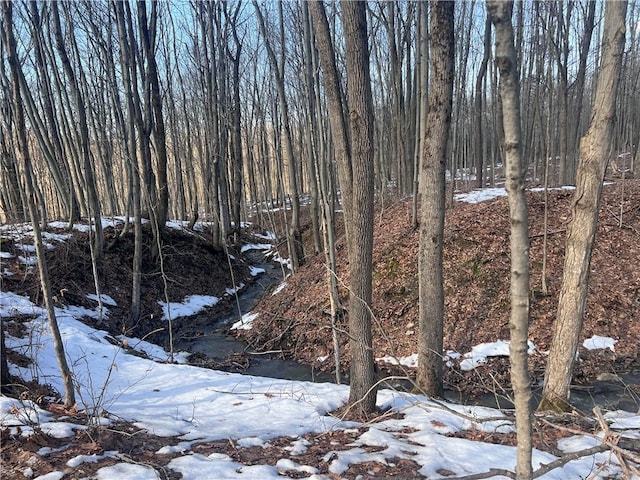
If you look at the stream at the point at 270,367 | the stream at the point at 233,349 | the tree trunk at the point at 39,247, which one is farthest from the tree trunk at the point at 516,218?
the stream at the point at 233,349

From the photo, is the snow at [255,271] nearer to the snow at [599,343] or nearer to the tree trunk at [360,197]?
the snow at [599,343]

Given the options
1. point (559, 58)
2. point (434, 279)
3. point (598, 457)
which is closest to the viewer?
point (598, 457)

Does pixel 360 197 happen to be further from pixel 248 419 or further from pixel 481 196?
pixel 481 196

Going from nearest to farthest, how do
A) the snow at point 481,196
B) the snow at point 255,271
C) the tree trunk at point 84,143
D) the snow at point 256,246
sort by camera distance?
the tree trunk at point 84,143
the snow at point 481,196
the snow at point 255,271
the snow at point 256,246

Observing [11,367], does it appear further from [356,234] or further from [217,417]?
[356,234]

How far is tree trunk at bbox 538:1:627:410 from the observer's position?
429cm

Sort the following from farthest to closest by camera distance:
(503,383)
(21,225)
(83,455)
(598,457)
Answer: (21,225), (503,383), (598,457), (83,455)

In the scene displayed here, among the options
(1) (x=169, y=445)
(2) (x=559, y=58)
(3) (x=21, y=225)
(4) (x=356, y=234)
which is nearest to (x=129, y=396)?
(1) (x=169, y=445)

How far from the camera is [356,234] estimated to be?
4691 millimetres

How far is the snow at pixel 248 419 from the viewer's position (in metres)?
3.33

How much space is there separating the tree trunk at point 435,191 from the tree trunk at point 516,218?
11.2 feet

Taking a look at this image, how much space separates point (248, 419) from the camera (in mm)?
4824

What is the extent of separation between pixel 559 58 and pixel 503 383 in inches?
528

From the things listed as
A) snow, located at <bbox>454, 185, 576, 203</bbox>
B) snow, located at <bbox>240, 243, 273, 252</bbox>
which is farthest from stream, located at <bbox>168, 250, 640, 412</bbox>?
snow, located at <bbox>454, 185, 576, 203</bbox>
